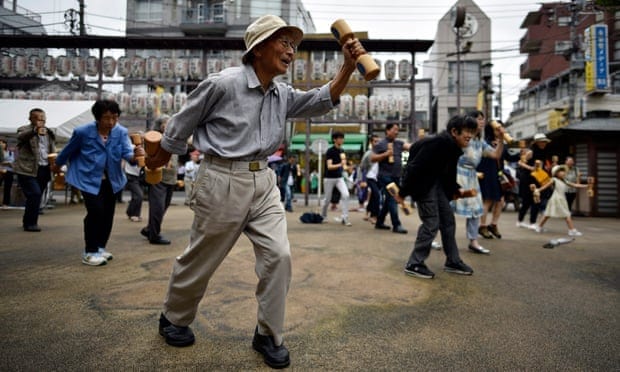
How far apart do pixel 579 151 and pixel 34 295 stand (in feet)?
50.4

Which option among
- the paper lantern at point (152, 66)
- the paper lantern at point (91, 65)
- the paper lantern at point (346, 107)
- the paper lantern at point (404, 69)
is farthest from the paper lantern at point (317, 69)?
the paper lantern at point (91, 65)

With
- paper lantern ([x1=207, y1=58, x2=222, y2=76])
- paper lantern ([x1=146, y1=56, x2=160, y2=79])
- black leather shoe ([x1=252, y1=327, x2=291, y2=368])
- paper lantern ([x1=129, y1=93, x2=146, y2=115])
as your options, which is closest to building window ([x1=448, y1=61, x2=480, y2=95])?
paper lantern ([x1=207, y1=58, x2=222, y2=76])

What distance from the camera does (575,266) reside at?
5.11 metres

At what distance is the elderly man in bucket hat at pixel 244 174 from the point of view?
7.44 ft

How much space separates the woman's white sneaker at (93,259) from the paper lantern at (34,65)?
46.5 ft

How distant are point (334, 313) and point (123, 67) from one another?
15.1m

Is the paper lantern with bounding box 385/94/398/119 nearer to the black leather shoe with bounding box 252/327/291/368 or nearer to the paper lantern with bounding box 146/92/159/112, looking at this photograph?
the paper lantern with bounding box 146/92/159/112

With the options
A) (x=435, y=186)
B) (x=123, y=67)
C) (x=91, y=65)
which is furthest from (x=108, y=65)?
(x=435, y=186)

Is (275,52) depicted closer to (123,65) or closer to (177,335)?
(177,335)

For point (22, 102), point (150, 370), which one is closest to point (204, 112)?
point (150, 370)

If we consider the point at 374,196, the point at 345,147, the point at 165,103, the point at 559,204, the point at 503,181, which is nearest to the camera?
the point at 559,204

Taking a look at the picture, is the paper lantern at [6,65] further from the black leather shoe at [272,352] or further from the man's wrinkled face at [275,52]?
the black leather shoe at [272,352]

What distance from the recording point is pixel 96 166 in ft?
14.8

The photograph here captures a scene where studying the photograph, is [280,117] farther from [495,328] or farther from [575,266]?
[575,266]
